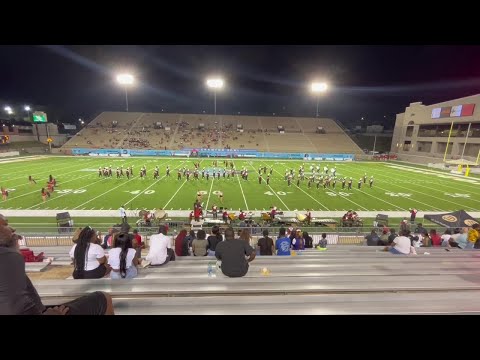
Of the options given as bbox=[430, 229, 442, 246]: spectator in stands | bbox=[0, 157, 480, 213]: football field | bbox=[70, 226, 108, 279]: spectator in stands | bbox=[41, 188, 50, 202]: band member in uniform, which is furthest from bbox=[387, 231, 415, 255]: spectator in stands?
bbox=[41, 188, 50, 202]: band member in uniform

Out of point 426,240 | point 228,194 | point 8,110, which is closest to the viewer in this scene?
point 426,240

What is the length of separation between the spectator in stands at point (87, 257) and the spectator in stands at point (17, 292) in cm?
147

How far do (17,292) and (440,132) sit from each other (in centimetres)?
6473

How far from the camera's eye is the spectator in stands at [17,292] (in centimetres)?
222

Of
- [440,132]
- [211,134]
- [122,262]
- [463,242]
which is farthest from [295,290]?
[211,134]

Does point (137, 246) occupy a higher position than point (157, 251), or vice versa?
point (157, 251)

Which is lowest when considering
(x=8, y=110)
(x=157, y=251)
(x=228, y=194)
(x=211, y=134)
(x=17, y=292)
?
(x=228, y=194)

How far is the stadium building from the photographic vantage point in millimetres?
→ 43531

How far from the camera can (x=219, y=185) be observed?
946 inches

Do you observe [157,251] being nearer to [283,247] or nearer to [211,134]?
[283,247]

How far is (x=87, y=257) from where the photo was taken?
13.2 ft

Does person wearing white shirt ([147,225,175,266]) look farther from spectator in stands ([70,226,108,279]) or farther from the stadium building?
the stadium building
